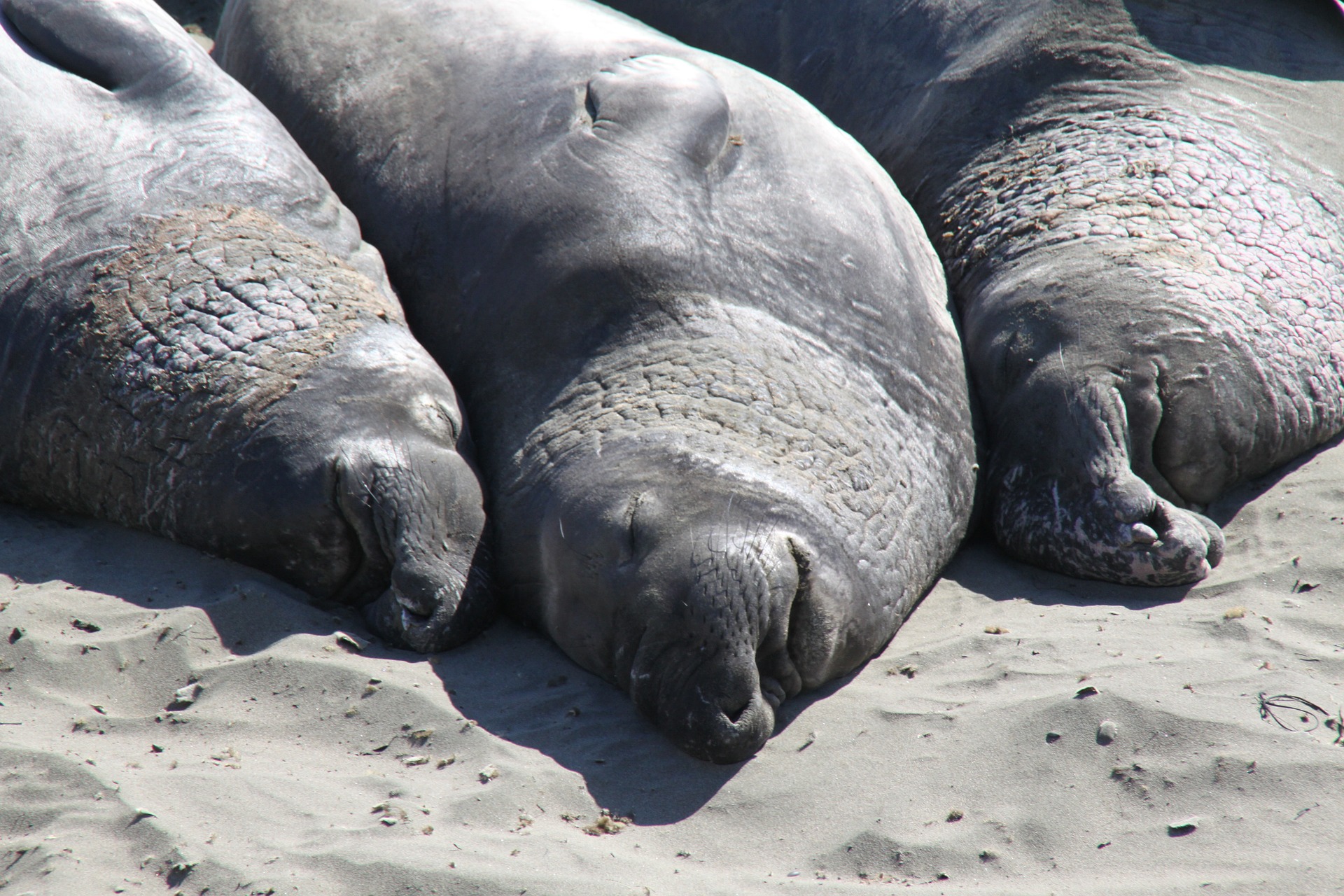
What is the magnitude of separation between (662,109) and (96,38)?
7.22ft

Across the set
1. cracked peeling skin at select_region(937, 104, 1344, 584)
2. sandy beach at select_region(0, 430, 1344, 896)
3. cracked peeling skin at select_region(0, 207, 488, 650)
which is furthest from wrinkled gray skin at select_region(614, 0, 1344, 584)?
cracked peeling skin at select_region(0, 207, 488, 650)

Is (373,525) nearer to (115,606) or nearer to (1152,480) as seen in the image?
(115,606)

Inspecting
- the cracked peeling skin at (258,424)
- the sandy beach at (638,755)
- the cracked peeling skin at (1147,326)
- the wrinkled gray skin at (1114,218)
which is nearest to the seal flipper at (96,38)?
the cracked peeling skin at (258,424)

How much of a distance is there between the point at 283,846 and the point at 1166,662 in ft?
7.57

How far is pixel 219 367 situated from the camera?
3818 mm

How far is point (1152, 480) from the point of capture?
165 inches

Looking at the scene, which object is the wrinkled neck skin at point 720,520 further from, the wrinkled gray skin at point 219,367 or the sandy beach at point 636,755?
the wrinkled gray skin at point 219,367

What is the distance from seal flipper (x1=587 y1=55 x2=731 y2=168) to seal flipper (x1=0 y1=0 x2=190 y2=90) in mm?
1688

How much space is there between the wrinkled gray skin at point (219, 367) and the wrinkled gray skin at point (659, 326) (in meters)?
0.25

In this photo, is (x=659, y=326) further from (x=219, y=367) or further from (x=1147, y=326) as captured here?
(x=1147, y=326)

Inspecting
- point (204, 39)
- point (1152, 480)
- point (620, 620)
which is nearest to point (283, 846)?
point (620, 620)

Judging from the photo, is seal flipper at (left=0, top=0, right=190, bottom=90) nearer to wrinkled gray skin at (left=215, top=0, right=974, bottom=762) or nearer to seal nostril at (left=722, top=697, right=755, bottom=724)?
wrinkled gray skin at (left=215, top=0, right=974, bottom=762)

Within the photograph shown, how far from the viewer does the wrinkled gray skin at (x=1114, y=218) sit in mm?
4129

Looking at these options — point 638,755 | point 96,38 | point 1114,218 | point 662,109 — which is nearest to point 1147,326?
point 1114,218
